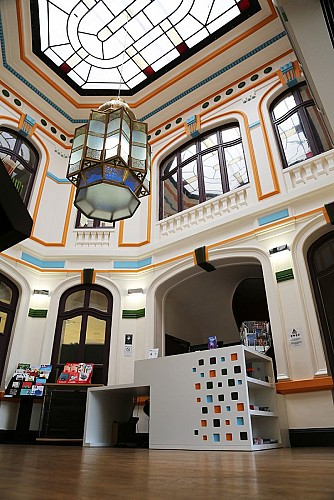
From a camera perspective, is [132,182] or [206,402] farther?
[132,182]

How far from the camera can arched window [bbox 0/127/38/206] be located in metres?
7.76

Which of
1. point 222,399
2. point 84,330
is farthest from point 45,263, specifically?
point 222,399

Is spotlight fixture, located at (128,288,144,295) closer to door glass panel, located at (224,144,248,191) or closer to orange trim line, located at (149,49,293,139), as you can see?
door glass panel, located at (224,144,248,191)

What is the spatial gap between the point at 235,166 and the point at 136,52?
3728 millimetres

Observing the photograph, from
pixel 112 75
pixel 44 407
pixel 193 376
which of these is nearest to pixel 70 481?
pixel 193 376

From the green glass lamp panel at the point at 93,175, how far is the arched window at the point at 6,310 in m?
3.23

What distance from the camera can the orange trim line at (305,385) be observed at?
4.46m

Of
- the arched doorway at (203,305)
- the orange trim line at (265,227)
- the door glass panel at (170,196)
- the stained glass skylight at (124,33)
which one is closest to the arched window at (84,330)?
the arched doorway at (203,305)

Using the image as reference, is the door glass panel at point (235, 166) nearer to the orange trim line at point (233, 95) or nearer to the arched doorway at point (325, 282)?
the orange trim line at point (233, 95)

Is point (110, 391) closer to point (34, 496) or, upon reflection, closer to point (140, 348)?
point (140, 348)

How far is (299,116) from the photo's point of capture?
6844 millimetres

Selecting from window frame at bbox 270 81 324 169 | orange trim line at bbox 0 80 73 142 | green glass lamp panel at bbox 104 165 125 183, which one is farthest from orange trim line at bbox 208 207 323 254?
orange trim line at bbox 0 80 73 142

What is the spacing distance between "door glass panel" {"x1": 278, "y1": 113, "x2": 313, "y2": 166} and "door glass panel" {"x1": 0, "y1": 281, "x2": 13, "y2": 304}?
18.8 feet

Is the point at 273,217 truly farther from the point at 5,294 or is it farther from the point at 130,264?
A: the point at 5,294
